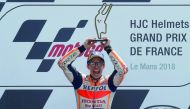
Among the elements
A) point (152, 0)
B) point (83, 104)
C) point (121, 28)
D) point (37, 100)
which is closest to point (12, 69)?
point (37, 100)

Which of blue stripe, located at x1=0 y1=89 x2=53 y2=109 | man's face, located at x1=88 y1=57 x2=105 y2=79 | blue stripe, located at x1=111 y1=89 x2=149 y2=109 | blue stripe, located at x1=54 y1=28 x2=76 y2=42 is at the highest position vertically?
blue stripe, located at x1=54 y1=28 x2=76 y2=42

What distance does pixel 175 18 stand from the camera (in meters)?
4.38

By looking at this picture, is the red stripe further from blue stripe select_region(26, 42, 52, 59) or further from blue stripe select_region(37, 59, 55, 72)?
blue stripe select_region(26, 42, 52, 59)

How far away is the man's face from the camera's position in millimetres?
4359

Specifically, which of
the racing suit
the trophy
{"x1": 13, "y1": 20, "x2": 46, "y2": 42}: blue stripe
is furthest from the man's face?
{"x1": 13, "y1": 20, "x2": 46, "y2": 42}: blue stripe

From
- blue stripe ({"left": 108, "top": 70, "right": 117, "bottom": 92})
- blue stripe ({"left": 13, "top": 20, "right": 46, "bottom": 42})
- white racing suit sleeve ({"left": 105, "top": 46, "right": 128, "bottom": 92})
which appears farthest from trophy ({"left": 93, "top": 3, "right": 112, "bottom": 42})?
blue stripe ({"left": 13, "top": 20, "right": 46, "bottom": 42})

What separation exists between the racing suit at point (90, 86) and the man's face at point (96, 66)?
59 mm

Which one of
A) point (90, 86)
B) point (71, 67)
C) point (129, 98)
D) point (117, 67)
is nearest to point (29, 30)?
point (71, 67)

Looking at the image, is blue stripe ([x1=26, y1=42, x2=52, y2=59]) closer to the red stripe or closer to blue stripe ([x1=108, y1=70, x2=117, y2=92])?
the red stripe

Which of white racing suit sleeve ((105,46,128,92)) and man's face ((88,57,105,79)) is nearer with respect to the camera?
white racing suit sleeve ((105,46,128,92))

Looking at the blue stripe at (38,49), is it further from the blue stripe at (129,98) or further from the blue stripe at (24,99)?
the blue stripe at (129,98)

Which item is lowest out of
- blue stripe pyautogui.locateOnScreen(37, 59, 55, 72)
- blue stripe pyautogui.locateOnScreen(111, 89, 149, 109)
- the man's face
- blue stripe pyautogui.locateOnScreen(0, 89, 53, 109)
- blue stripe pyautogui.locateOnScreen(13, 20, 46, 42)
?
blue stripe pyautogui.locateOnScreen(111, 89, 149, 109)

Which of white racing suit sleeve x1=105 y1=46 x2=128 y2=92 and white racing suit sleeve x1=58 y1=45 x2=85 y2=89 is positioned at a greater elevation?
white racing suit sleeve x1=58 y1=45 x2=85 y2=89

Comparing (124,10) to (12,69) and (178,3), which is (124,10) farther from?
(12,69)
